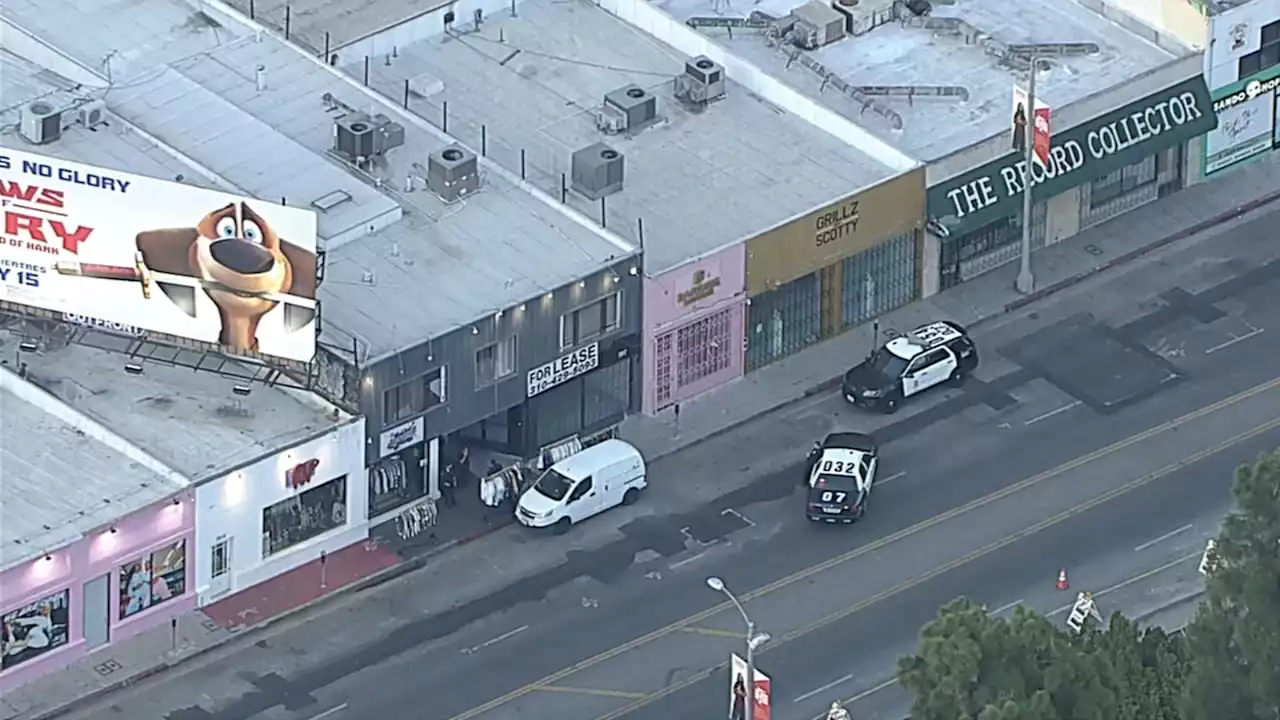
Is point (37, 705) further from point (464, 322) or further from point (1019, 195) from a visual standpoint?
point (1019, 195)

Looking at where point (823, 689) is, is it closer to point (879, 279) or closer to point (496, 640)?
point (496, 640)

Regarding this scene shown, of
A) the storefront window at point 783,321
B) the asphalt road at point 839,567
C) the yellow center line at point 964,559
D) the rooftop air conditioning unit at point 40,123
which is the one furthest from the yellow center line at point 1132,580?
the rooftop air conditioning unit at point 40,123

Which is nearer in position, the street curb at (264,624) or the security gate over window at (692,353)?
the street curb at (264,624)

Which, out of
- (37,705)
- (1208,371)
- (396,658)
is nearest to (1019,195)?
(1208,371)

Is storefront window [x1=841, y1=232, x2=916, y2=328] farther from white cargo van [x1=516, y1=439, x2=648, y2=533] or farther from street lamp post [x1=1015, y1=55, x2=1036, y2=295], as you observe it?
white cargo van [x1=516, y1=439, x2=648, y2=533]

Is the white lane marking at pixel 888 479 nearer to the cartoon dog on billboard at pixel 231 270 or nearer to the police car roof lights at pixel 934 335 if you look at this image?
the police car roof lights at pixel 934 335

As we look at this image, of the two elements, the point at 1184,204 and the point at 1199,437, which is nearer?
the point at 1199,437

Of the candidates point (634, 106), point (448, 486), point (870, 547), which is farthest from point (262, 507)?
point (634, 106)
